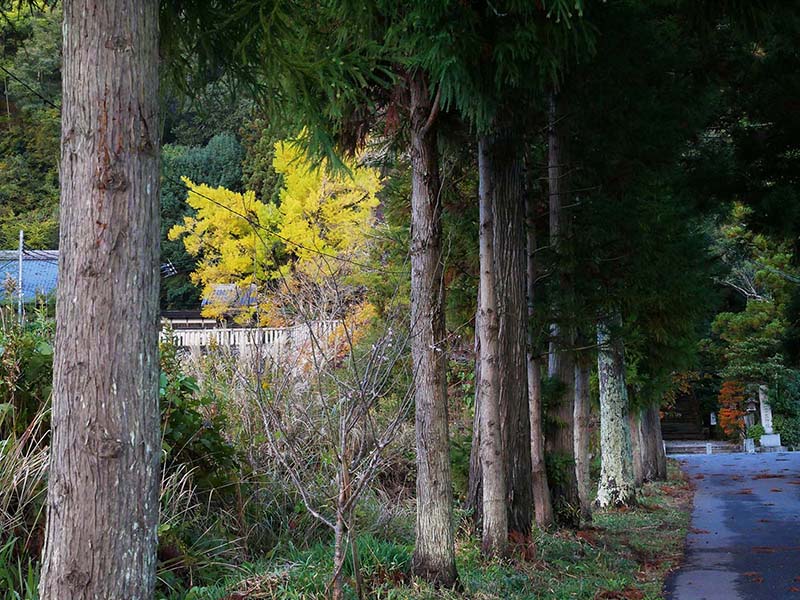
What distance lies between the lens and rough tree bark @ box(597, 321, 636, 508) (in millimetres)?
18594

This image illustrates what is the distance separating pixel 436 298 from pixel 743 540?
26.9 feet

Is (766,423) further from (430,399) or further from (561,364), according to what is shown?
(430,399)

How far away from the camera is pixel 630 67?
39.8 feet

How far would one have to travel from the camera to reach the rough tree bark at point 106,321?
4.04 metres

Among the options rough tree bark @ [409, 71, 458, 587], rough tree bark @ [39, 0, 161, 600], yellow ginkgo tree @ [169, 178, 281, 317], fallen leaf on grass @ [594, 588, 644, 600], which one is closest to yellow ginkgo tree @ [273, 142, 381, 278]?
yellow ginkgo tree @ [169, 178, 281, 317]

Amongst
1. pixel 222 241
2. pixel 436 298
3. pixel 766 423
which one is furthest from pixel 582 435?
pixel 766 423

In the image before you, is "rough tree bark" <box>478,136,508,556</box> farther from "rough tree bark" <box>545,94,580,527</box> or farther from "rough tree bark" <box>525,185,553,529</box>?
"rough tree bark" <box>545,94,580,527</box>

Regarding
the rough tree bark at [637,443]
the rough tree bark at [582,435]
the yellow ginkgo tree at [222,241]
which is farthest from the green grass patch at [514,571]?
the yellow ginkgo tree at [222,241]

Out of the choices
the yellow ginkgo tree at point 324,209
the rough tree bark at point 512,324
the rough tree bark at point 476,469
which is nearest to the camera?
the rough tree bark at point 512,324

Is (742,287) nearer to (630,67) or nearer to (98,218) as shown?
(630,67)

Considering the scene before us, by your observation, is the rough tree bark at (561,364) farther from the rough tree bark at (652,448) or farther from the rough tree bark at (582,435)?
the rough tree bark at (652,448)

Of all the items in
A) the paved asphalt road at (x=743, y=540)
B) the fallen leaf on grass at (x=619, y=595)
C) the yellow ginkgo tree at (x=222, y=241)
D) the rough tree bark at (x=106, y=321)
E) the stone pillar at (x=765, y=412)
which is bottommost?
the paved asphalt road at (x=743, y=540)

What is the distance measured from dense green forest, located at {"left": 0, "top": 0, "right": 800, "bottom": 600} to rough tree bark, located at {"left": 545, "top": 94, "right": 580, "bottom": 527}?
4 centimetres

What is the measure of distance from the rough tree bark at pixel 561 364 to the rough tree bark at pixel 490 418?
9.53ft
